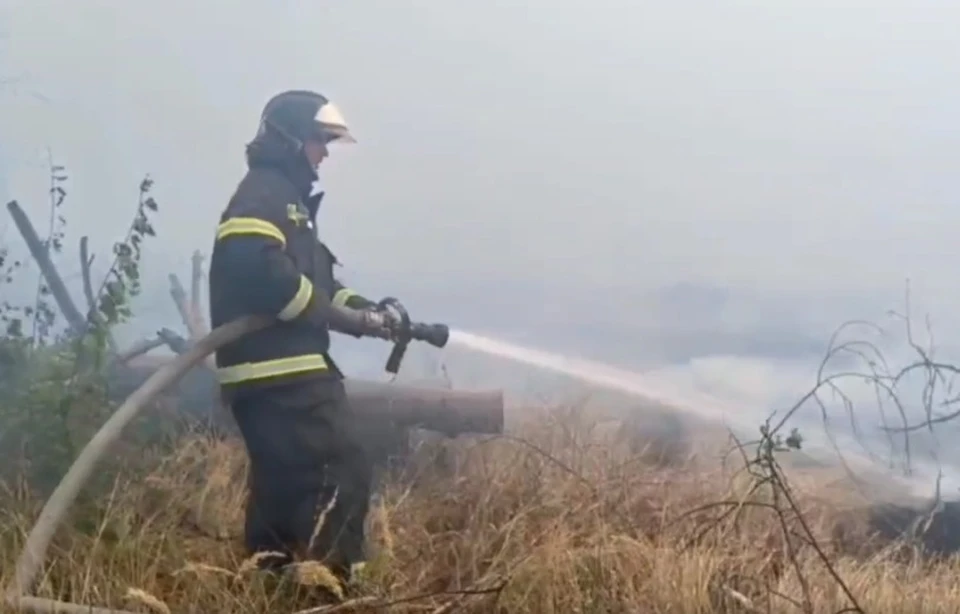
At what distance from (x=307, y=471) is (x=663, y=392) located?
1082mm

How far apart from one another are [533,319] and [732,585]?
0.96 metres

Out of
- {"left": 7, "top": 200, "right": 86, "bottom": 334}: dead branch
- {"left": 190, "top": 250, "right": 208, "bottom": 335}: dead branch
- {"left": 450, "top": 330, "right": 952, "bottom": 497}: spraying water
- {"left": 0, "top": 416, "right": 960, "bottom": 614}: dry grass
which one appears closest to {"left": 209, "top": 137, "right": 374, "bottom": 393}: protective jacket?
{"left": 190, "top": 250, "right": 208, "bottom": 335}: dead branch

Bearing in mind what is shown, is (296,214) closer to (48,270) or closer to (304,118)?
(304,118)

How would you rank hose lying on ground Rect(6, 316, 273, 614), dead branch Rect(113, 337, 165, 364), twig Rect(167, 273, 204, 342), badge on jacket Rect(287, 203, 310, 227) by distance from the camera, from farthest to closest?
dead branch Rect(113, 337, 165, 364) < twig Rect(167, 273, 204, 342) < badge on jacket Rect(287, 203, 310, 227) < hose lying on ground Rect(6, 316, 273, 614)

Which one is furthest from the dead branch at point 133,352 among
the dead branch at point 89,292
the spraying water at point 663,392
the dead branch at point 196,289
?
the spraying water at point 663,392

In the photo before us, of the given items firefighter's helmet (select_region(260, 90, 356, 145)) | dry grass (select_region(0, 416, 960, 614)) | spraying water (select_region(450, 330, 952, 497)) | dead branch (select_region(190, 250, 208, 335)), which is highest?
firefighter's helmet (select_region(260, 90, 356, 145))

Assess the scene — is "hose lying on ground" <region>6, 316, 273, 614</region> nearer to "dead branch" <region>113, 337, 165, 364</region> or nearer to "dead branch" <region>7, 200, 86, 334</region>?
"dead branch" <region>113, 337, 165, 364</region>

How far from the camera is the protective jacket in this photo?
12.7 feet

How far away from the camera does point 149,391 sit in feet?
13.6

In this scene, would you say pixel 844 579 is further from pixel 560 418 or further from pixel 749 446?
pixel 560 418

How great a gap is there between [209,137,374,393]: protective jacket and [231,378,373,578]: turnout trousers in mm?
64

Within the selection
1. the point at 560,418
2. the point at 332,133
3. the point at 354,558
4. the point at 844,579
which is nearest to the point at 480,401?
the point at 560,418

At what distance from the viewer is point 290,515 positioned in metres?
4.00

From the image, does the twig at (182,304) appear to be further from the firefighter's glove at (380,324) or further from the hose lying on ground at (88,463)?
the firefighter's glove at (380,324)
